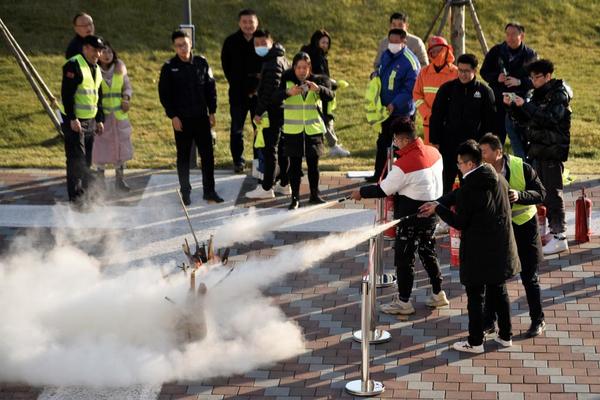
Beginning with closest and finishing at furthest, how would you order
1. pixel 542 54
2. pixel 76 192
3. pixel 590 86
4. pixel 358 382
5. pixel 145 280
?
pixel 358 382
pixel 145 280
pixel 76 192
pixel 590 86
pixel 542 54

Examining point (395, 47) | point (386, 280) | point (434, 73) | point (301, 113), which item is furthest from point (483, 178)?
point (395, 47)

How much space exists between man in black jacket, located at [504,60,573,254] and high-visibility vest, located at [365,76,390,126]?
1.82 metres

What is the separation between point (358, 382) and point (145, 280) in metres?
2.74

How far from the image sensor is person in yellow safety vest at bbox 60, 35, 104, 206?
13.1m

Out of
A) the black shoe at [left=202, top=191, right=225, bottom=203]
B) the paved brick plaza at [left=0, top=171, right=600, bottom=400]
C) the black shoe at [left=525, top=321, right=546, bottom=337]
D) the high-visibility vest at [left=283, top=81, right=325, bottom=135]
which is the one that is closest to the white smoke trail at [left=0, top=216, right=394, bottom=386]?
the paved brick plaza at [left=0, top=171, right=600, bottom=400]

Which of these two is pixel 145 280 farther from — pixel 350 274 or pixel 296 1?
pixel 296 1

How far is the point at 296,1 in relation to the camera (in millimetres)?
22391

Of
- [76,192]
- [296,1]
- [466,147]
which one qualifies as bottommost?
[76,192]

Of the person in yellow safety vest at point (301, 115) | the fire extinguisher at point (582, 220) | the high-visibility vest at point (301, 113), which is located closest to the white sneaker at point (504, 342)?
the fire extinguisher at point (582, 220)

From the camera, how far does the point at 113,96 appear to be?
13.8 m

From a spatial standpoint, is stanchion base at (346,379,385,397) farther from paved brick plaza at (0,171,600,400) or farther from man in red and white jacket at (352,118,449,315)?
man in red and white jacket at (352,118,449,315)

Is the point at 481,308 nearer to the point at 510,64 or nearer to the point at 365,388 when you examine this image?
the point at 365,388

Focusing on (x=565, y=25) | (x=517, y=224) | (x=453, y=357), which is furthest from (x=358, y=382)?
(x=565, y=25)

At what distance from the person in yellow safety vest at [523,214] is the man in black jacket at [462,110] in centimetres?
207
